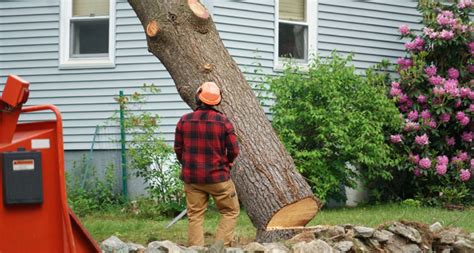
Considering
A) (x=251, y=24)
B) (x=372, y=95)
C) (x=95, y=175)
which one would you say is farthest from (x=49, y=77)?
(x=372, y=95)

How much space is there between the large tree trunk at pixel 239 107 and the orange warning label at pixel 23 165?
3153mm

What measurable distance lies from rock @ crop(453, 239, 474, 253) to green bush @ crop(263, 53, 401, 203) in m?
4.28

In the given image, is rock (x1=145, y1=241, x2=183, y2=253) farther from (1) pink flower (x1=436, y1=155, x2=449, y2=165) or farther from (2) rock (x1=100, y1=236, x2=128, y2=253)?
(1) pink flower (x1=436, y1=155, x2=449, y2=165)

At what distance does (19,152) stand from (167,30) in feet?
10.9

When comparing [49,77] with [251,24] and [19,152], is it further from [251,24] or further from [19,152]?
[19,152]

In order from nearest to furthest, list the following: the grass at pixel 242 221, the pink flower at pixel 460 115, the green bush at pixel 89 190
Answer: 1. the grass at pixel 242 221
2. the green bush at pixel 89 190
3. the pink flower at pixel 460 115

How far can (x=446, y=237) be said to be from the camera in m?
7.32

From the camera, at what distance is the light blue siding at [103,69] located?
12.3 metres

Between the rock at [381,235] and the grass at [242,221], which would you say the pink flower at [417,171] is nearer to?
the grass at [242,221]

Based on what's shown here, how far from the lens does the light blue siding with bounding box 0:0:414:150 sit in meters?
12.3

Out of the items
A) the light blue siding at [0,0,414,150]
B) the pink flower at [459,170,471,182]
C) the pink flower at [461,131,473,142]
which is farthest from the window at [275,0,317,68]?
the pink flower at [459,170,471,182]

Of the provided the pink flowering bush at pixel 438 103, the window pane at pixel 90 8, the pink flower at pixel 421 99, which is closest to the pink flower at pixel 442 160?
the pink flowering bush at pixel 438 103

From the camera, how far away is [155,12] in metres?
7.74

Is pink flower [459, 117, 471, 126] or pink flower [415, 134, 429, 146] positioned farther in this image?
pink flower [459, 117, 471, 126]
